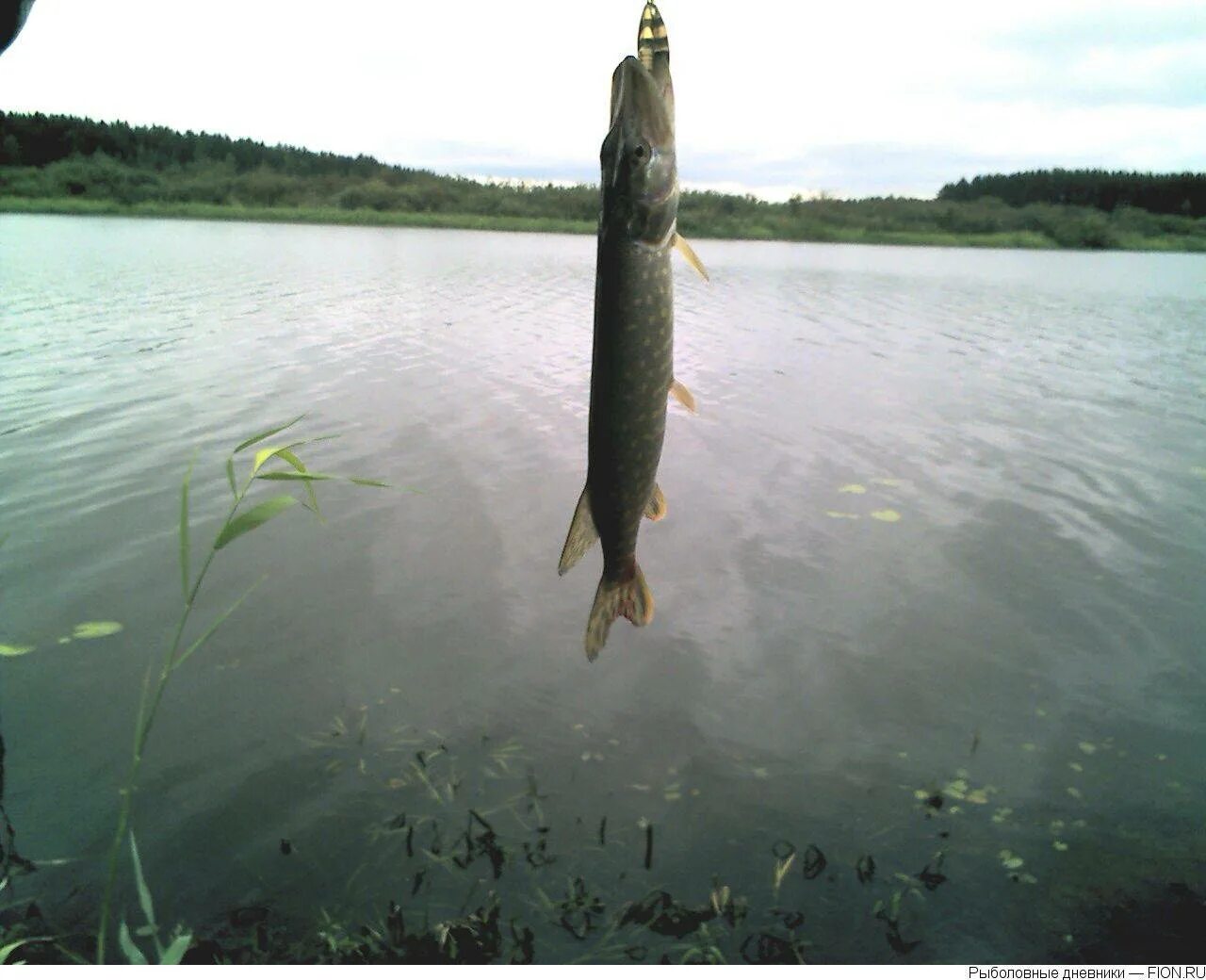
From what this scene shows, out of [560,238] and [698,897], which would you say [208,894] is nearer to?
[698,897]

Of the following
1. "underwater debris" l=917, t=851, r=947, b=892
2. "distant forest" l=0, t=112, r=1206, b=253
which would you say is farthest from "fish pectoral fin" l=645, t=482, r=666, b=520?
"distant forest" l=0, t=112, r=1206, b=253

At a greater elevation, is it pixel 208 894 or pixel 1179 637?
pixel 1179 637

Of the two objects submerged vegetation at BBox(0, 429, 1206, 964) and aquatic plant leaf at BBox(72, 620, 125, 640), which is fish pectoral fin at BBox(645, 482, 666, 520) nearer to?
submerged vegetation at BBox(0, 429, 1206, 964)

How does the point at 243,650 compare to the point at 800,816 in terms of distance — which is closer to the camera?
the point at 800,816

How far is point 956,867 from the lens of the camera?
3969mm

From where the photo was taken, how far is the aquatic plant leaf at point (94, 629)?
5.66 metres

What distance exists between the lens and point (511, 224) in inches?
2785

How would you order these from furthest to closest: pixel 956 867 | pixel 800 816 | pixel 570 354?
pixel 570 354
pixel 800 816
pixel 956 867

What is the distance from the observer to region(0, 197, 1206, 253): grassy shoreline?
6781 centimetres

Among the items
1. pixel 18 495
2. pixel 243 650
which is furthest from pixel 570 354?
pixel 243 650

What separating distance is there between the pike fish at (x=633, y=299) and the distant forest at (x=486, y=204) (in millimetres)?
64321

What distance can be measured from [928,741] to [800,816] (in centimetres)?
118

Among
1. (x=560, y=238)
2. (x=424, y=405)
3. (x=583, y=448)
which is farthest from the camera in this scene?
(x=560, y=238)

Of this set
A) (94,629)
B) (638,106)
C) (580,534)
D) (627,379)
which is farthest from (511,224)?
(638,106)
